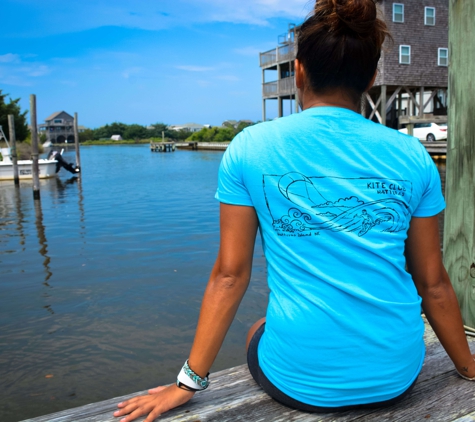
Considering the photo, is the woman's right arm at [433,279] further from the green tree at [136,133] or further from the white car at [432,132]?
the green tree at [136,133]

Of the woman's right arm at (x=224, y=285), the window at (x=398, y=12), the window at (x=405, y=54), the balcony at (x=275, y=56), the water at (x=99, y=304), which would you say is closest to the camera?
the woman's right arm at (x=224, y=285)

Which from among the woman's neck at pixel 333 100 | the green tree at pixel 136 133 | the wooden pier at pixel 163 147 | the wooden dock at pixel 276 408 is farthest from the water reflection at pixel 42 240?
the green tree at pixel 136 133

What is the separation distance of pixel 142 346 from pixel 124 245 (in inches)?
194

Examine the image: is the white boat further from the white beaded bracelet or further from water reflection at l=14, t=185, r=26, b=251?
the white beaded bracelet

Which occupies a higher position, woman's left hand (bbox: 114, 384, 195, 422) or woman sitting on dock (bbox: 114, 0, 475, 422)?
woman sitting on dock (bbox: 114, 0, 475, 422)

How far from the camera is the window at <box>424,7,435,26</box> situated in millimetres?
27766

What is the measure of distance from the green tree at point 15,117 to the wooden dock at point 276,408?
151ft

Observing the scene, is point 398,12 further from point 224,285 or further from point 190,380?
point 190,380

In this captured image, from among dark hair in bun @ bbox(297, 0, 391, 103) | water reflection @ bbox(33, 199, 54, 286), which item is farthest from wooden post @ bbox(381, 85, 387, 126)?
dark hair in bun @ bbox(297, 0, 391, 103)

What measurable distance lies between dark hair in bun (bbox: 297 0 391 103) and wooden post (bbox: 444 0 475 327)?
1205 mm

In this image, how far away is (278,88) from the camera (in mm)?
32281

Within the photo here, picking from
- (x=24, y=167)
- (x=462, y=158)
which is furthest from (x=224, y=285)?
(x=24, y=167)

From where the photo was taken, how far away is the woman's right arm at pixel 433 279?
5.48ft

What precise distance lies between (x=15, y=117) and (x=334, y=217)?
50376 millimetres
